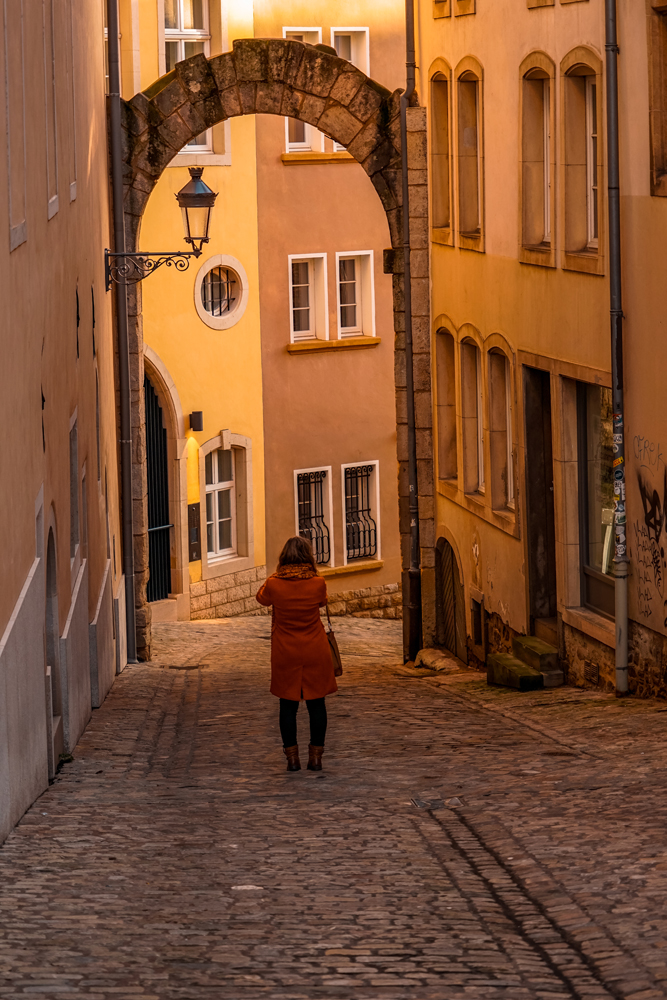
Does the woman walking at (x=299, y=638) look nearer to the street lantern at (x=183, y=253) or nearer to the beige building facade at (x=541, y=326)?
the beige building facade at (x=541, y=326)

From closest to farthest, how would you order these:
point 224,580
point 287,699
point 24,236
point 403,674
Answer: point 24,236 → point 287,699 → point 403,674 → point 224,580

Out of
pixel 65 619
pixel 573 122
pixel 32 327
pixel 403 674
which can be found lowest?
pixel 403 674

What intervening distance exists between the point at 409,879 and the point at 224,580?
64.0 ft

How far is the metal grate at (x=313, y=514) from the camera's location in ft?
91.7

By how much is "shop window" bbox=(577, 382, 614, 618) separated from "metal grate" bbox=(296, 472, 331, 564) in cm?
1310

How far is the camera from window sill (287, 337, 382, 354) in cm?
2750

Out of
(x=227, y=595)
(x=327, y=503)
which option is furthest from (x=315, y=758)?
(x=327, y=503)

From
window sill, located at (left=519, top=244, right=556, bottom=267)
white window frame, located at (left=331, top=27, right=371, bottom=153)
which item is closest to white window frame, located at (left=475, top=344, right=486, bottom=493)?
window sill, located at (left=519, top=244, right=556, bottom=267)

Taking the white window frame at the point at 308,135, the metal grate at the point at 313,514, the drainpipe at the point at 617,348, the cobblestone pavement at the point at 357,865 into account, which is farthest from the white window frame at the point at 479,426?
the white window frame at the point at 308,135

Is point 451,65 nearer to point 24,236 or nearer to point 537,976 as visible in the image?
point 24,236

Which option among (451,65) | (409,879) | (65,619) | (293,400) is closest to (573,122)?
(451,65)

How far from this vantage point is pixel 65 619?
11.5 m

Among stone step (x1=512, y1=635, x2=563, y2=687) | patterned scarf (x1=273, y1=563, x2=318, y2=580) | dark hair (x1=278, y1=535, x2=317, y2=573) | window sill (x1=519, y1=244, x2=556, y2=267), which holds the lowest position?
stone step (x1=512, y1=635, x2=563, y2=687)

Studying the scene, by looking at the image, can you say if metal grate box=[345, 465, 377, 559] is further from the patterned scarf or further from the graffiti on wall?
the patterned scarf
